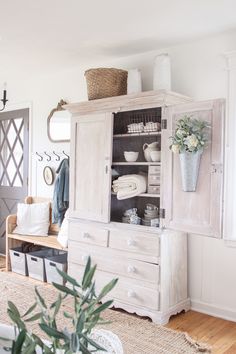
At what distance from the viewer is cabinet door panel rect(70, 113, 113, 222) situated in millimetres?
3236

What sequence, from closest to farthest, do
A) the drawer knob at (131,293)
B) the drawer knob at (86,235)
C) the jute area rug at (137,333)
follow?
the jute area rug at (137,333) → the drawer knob at (131,293) → the drawer knob at (86,235)

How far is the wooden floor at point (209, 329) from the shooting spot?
2.55 m

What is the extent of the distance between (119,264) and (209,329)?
86 centimetres

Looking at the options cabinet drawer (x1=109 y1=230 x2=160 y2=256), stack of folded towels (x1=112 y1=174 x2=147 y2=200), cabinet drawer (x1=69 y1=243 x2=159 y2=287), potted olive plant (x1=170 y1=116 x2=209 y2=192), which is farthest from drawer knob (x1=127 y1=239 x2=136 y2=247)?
potted olive plant (x1=170 y1=116 x2=209 y2=192)

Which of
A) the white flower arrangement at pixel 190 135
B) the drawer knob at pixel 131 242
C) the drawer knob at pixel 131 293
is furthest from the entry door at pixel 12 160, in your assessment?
the white flower arrangement at pixel 190 135

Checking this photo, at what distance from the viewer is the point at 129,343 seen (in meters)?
2.53

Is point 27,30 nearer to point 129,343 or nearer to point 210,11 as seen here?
point 210,11

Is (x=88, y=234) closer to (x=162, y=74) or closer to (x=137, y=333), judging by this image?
(x=137, y=333)

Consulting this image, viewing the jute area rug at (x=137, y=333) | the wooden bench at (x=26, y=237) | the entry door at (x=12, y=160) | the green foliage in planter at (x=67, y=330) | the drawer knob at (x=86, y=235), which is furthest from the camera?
the entry door at (x=12, y=160)

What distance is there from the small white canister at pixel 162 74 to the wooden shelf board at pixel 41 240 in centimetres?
190

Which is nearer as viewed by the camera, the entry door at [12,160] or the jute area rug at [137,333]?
the jute area rug at [137,333]

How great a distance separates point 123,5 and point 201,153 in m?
1.17

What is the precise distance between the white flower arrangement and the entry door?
2.58 m

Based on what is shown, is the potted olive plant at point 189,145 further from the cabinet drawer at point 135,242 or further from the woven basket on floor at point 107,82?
the woven basket on floor at point 107,82
